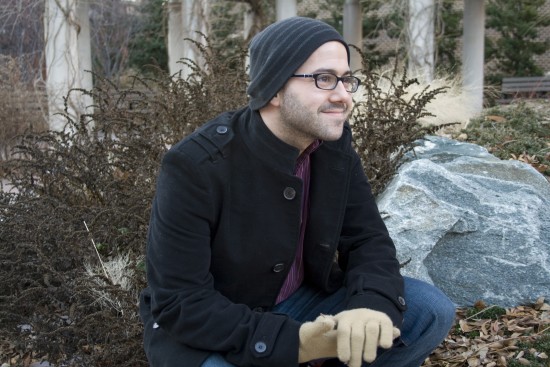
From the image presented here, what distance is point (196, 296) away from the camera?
2176 mm

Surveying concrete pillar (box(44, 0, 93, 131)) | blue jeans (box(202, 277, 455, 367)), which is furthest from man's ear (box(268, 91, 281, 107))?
concrete pillar (box(44, 0, 93, 131))

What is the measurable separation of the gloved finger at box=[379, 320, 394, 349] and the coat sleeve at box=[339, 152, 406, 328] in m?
0.22

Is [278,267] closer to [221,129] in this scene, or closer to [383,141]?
[221,129]

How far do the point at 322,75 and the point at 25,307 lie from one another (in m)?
2.14

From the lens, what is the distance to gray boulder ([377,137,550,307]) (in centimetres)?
388

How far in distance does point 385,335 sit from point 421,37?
9.50 metres

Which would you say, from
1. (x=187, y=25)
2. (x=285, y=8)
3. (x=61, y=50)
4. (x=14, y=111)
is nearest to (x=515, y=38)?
(x=285, y=8)

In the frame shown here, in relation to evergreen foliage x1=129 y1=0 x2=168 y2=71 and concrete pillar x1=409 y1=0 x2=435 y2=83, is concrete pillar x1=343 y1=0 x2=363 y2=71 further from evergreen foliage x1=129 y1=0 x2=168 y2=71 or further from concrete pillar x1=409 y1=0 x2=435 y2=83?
evergreen foliage x1=129 y1=0 x2=168 y2=71

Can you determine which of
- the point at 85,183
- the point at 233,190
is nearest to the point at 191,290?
the point at 233,190

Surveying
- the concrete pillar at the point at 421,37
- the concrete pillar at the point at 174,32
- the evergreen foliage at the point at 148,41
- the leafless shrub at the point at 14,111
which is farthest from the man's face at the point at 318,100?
the evergreen foliage at the point at 148,41

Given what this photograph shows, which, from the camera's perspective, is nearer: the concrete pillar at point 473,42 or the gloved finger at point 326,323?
the gloved finger at point 326,323

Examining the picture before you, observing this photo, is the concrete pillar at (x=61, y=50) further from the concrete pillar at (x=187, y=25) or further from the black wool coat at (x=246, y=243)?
the black wool coat at (x=246, y=243)

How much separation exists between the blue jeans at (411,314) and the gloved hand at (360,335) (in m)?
0.25

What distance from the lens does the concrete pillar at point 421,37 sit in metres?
11.0
